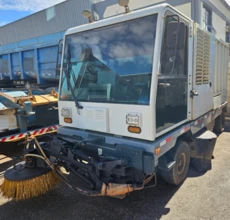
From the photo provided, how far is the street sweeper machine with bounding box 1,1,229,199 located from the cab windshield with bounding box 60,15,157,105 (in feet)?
0.04

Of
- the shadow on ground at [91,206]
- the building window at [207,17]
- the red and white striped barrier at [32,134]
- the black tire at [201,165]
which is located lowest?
the shadow on ground at [91,206]

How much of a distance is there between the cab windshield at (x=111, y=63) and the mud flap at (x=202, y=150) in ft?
5.73

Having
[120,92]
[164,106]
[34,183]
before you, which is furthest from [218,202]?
[34,183]

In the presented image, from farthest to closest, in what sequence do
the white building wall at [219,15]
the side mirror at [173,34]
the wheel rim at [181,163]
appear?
the white building wall at [219,15] → the wheel rim at [181,163] → the side mirror at [173,34]

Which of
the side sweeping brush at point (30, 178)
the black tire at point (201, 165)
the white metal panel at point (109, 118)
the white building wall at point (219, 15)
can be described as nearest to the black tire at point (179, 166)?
the black tire at point (201, 165)

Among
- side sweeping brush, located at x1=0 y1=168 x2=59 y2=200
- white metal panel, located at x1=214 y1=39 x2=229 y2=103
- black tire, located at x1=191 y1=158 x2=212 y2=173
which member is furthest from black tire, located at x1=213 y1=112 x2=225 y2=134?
side sweeping brush, located at x1=0 y1=168 x2=59 y2=200

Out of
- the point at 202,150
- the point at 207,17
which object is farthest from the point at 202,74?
the point at 207,17

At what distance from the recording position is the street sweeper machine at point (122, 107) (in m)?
2.35

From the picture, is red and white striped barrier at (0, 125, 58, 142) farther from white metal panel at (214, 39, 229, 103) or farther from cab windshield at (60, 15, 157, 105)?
white metal panel at (214, 39, 229, 103)

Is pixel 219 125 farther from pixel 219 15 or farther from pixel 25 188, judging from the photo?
pixel 219 15

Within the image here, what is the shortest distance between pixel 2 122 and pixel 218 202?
3.46 m

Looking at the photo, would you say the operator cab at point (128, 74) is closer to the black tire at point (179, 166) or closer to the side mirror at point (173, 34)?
the side mirror at point (173, 34)

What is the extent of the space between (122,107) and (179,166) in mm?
1329

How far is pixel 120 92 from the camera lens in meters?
2.57
